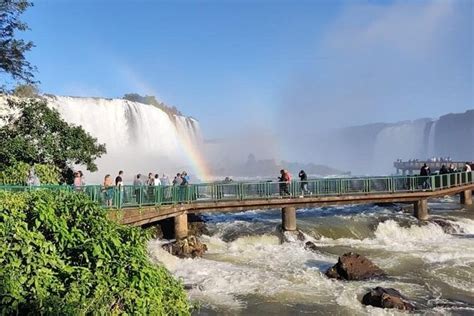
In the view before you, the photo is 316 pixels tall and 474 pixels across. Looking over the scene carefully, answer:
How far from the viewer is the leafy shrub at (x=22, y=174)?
16344mm

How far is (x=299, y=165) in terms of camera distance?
495 ft

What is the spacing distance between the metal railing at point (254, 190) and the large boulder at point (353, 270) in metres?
7.63

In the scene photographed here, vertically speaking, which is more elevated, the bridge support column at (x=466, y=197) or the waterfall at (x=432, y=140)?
the waterfall at (x=432, y=140)

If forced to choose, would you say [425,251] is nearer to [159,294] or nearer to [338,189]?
[338,189]

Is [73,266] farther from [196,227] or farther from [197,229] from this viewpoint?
[196,227]

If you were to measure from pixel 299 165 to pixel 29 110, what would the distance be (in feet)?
443

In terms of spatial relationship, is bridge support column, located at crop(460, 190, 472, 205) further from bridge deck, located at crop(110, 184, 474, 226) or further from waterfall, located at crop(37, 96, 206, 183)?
waterfall, located at crop(37, 96, 206, 183)

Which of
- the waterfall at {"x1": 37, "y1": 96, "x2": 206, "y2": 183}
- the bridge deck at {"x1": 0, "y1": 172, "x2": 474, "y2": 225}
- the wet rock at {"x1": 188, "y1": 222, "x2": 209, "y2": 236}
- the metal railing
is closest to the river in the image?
the wet rock at {"x1": 188, "y1": 222, "x2": 209, "y2": 236}

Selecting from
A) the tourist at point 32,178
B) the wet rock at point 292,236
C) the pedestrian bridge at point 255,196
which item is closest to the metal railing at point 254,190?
the pedestrian bridge at point 255,196

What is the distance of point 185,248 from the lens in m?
16.7

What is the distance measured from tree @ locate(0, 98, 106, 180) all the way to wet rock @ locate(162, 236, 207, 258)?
617 cm

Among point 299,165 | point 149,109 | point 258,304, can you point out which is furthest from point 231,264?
point 299,165

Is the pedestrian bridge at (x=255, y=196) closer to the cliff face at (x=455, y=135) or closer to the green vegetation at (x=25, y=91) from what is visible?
the green vegetation at (x=25, y=91)

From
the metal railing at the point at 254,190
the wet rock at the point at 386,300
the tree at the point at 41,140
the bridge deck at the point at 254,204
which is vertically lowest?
the wet rock at the point at 386,300
